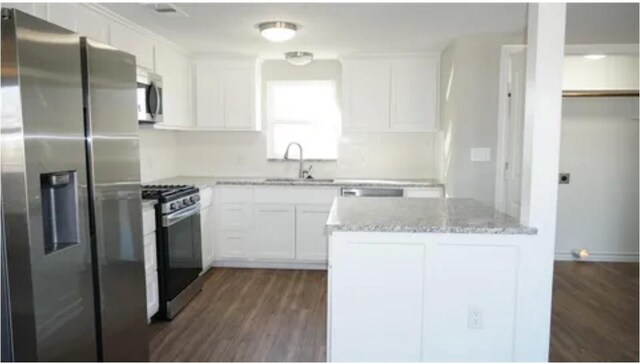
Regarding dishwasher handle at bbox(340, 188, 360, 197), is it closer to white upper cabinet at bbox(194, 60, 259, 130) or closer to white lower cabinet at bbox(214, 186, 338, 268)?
white lower cabinet at bbox(214, 186, 338, 268)

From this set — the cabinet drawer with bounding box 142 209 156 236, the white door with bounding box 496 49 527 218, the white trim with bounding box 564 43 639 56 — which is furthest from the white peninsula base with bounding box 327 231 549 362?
the white trim with bounding box 564 43 639 56

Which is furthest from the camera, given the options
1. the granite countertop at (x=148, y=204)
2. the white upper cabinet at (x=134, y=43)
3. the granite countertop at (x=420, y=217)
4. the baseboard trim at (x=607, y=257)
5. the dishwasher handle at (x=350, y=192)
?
the baseboard trim at (x=607, y=257)

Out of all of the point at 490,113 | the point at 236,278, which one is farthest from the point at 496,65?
the point at 236,278

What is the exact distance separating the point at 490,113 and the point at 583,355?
2.05m

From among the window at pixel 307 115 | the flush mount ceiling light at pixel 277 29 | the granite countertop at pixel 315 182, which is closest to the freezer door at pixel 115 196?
the flush mount ceiling light at pixel 277 29

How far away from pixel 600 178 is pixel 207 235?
167 inches

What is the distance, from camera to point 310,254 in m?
4.57

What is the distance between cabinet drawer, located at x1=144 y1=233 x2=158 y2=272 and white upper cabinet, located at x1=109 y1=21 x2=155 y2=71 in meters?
1.40

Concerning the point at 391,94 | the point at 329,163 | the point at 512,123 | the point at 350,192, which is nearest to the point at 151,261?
the point at 350,192

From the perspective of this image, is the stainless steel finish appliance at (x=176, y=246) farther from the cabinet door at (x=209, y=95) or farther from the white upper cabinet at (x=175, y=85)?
the cabinet door at (x=209, y=95)

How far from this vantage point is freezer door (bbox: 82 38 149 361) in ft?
6.75

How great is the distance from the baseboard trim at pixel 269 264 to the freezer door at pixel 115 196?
2.13 m

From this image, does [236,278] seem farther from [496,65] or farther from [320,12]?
[496,65]

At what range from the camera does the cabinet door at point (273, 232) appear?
4562 mm
